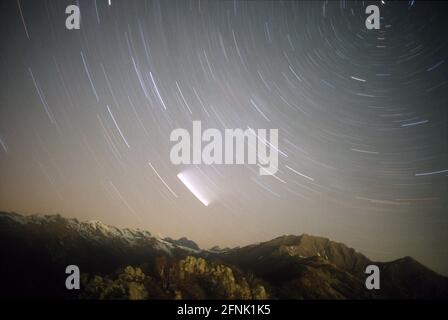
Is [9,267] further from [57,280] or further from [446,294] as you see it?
[446,294]

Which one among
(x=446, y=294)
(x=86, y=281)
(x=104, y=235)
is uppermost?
(x=104, y=235)
